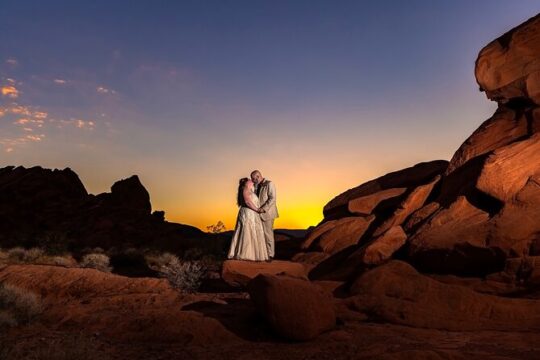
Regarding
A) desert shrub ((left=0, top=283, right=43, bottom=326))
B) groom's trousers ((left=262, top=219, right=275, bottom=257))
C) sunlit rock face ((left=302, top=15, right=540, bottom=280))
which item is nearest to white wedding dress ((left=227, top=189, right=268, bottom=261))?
groom's trousers ((left=262, top=219, right=275, bottom=257))

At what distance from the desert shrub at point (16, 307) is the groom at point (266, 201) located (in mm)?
6691

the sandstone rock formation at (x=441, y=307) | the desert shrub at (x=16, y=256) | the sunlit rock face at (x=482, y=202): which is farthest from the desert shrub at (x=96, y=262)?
the sandstone rock formation at (x=441, y=307)

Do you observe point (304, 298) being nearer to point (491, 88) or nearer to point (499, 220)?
point (499, 220)

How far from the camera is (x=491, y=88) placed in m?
14.6

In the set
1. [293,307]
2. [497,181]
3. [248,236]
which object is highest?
[497,181]

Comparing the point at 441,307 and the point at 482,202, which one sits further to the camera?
the point at 482,202

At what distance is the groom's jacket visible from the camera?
14.1 m

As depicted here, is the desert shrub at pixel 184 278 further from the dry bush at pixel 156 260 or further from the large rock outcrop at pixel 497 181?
the dry bush at pixel 156 260

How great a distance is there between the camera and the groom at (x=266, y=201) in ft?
45.9

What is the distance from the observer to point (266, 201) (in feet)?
46.7

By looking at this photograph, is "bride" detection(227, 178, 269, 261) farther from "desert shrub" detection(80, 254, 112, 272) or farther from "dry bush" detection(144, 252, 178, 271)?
"dry bush" detection(144, 252, 178, 271)

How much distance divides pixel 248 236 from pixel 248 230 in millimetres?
185

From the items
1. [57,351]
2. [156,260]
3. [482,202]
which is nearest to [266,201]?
[482,202]

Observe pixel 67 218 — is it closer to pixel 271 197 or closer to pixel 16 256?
pixel 16 256
